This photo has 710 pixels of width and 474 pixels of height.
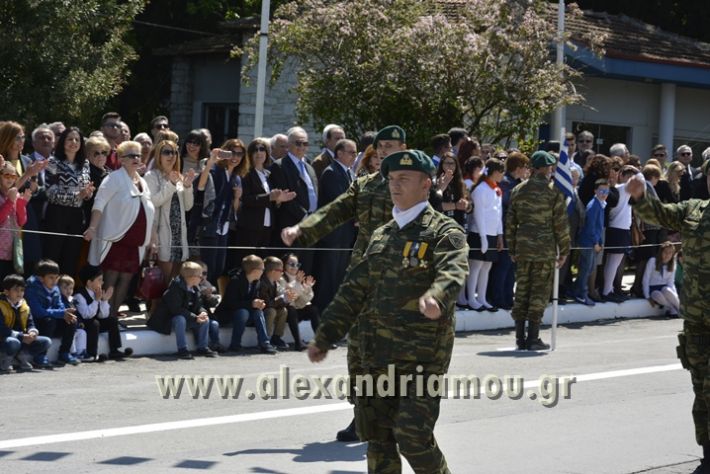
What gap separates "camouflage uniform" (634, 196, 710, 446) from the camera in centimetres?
855

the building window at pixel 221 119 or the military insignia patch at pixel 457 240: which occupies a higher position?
the building window at pixel 221 119

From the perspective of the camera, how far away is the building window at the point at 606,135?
3047 centimetres

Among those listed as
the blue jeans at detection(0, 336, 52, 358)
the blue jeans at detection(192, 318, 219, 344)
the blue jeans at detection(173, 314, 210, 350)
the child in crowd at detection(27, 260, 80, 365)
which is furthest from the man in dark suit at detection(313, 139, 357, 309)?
the blue jeans at detection(0, 336, 52, 358)

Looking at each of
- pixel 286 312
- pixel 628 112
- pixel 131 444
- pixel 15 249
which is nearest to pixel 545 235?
pixel 286 312

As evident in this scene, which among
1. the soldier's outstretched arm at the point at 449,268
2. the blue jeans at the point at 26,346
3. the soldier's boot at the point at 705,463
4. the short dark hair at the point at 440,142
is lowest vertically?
the soldier's boot at the point at 705,463

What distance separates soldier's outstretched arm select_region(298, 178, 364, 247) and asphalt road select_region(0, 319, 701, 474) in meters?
1.53

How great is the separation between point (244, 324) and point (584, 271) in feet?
20.8

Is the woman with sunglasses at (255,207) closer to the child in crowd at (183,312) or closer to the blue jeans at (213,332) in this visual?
the blue jeans at (213,332)

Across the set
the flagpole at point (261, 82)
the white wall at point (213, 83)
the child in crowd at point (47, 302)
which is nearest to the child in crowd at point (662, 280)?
the flagpole at point (261, 82)

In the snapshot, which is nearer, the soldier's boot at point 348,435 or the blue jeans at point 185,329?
the soldier's boot at point 348,435

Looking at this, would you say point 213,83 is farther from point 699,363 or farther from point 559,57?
point 699,363

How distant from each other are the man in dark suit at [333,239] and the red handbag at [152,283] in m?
1.98

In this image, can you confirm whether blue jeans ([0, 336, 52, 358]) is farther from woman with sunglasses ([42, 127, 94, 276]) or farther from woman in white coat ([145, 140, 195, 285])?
woman in white coat ([145, 140, 195, 285])

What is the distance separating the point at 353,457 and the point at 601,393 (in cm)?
360
